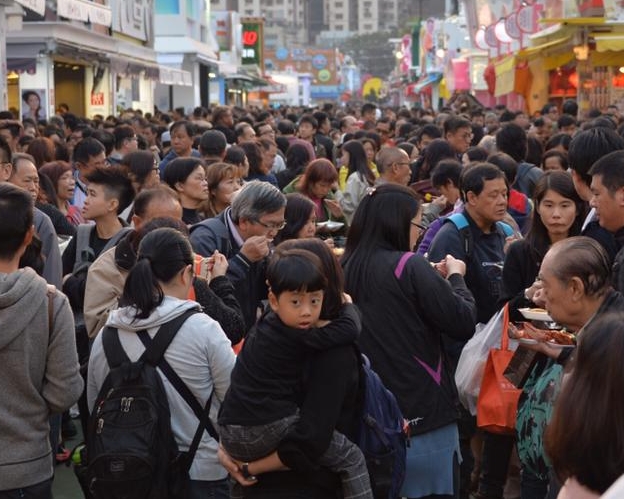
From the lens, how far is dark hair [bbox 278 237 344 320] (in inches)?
151

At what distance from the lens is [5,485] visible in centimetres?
411

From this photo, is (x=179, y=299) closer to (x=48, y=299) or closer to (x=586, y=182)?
(x=48, y=299)

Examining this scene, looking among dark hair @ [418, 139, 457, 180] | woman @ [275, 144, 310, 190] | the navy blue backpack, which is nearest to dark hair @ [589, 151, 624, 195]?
the navy blue backpack

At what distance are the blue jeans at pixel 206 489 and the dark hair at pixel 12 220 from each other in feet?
3.32

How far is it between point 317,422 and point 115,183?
2.73m

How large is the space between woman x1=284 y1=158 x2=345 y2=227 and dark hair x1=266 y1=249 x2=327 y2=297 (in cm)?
486

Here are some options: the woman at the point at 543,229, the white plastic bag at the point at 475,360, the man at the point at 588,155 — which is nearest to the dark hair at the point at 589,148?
the man at the point at 588,155

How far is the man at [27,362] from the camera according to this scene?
4113mm

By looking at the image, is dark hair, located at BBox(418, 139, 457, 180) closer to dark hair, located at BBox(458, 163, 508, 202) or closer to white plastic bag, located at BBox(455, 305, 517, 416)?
dark hair, located at BBox(458, 163, 508, 202)

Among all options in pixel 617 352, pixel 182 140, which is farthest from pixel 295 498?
pixel 182 140

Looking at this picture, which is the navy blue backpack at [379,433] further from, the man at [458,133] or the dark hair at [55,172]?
the man at [458,133]

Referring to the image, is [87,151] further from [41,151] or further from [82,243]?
[82,243]

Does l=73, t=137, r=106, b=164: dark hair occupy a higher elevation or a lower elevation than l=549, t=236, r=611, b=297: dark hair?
higher

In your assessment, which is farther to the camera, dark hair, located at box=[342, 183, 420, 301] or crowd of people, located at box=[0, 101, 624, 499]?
dark hair, located at box=[342, 183, 420, 301]
